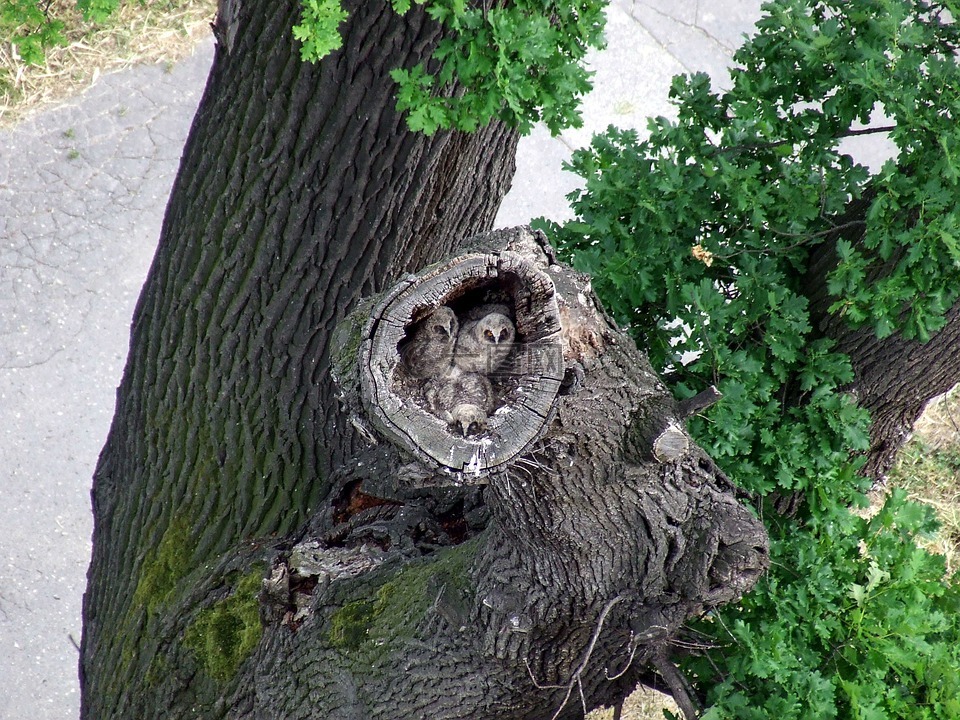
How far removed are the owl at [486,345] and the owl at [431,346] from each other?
0.08 feet

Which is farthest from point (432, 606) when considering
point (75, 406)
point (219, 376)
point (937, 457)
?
point (937, 457)

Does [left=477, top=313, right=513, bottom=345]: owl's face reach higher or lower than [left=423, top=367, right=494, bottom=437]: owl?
higher

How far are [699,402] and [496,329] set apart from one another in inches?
24.1

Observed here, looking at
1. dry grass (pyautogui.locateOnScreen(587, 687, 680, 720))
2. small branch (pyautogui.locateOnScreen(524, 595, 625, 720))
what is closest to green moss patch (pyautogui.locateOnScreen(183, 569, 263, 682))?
small branch (pyautogui.locateOnScreen(524, 595, 625, 720))

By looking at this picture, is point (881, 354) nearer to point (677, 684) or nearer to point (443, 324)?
point (677, 684)

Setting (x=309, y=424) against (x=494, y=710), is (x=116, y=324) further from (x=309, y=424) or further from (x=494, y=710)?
(x=494, y=710)

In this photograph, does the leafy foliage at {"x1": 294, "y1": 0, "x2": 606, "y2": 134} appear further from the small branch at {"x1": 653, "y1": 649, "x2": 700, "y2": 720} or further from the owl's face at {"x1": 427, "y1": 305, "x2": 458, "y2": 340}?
the small branch at {"x1": 653, "y1": 649, "x2": 700, "y2": 720}

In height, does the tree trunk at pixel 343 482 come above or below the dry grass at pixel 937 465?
below

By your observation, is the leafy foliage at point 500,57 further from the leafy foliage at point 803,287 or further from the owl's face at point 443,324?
the owl's face at point 443,324

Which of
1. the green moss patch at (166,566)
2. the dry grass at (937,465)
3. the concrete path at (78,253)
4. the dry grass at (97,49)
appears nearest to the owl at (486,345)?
the green moss patch at (166,566)

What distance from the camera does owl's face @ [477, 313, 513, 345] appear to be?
176 centimetres

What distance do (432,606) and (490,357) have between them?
0.94m

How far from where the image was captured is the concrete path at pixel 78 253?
453 cm

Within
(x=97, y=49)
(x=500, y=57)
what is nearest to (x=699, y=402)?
(x=500, y=57)
